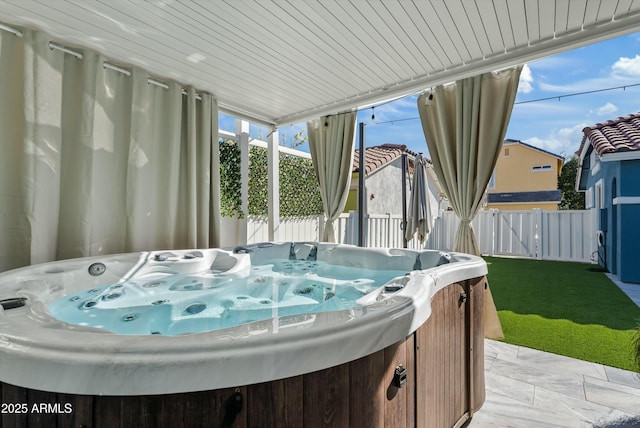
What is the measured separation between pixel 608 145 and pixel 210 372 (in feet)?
21.6

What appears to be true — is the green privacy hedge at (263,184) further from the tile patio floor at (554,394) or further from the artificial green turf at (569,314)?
the tile patio floor at (554,394)

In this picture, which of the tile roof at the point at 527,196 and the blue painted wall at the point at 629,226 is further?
the tile roof at the point at 527,196

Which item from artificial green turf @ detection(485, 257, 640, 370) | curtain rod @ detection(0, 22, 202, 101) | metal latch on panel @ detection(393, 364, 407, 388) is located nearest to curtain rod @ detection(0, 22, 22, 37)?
curtain rod @ detection(0, 22, 202, 101)

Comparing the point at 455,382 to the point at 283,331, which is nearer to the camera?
the point at 283,331

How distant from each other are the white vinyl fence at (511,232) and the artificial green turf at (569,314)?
1260 millimetres

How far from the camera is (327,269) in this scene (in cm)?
312

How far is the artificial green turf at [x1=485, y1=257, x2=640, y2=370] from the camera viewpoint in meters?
2.56

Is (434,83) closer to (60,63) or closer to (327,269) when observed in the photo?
(327,269)

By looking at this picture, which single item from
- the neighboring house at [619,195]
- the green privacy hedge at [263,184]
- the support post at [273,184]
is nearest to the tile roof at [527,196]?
the neighboring house at [619,195]

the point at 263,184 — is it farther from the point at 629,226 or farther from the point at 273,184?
the point at 629,226

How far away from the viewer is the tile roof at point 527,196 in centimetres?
1188

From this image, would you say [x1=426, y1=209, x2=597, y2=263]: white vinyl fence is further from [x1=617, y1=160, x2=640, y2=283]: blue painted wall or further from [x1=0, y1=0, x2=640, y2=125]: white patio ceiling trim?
[x1=0, y1=0, x2=640, y2=125]: white patio ceiling trim

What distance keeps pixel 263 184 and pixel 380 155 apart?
432 cm

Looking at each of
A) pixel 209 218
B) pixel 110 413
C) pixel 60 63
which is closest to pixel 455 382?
pixel 110 413
